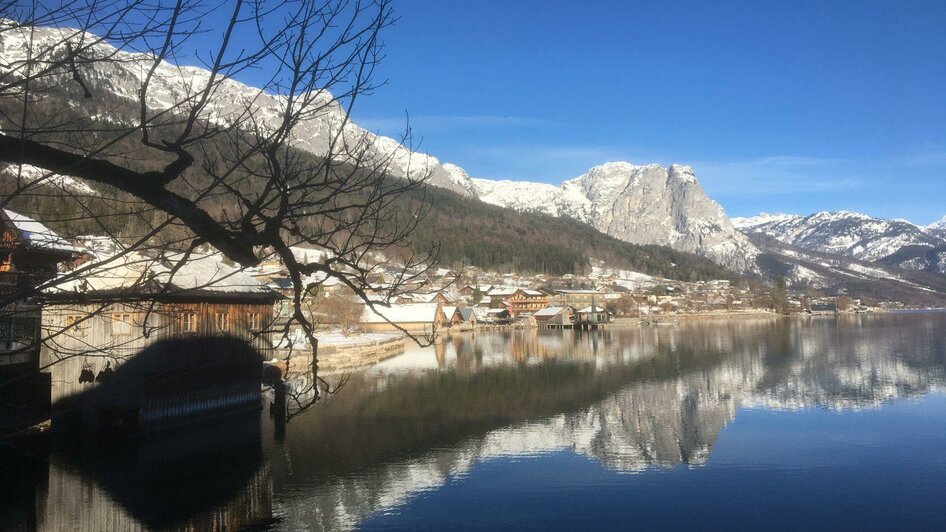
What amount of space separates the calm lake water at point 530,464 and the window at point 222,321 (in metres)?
2.99

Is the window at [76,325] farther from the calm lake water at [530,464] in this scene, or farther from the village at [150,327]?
the calm lake water at [530,464]

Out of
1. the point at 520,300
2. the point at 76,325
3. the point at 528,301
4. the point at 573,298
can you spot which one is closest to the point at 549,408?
the point at 76,325

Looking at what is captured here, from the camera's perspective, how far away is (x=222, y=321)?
70.2 feet

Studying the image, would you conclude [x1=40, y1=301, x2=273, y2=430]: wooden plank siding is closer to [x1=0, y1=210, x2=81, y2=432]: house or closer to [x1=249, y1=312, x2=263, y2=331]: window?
[x1=0, y1=210, x2=81, y2=432]: house

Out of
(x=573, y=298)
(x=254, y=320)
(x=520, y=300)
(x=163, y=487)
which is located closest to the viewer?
(x=163, y=487)

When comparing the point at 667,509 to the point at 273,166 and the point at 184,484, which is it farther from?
the point at 273,166

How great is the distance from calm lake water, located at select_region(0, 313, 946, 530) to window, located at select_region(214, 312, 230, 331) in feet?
9.82

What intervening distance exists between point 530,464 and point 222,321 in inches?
414

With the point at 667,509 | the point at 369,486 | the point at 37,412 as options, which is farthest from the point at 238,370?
the point at 667,509

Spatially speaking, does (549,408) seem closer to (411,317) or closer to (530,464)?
(530,464)

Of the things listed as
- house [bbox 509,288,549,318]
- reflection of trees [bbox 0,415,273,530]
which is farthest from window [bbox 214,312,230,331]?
house [bbox 509,288,549,318]

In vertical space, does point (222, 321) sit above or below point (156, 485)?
above

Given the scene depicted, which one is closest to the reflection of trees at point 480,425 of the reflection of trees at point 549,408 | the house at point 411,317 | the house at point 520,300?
the reflection of trees at point 549,408

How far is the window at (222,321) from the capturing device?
2120 cm
